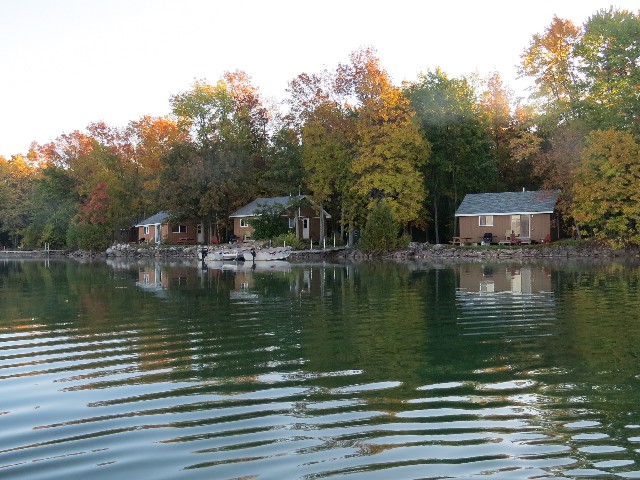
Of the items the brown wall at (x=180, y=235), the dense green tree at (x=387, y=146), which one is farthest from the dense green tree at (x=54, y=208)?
the dense green tree at (x=387, y=146)

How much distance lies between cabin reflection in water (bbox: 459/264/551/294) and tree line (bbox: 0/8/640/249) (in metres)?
17.2

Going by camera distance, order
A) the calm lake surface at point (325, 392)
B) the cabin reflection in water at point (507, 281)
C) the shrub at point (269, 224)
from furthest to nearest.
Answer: the shrub at point (269, 224)
the cabin reflection in water at point (507, 281)
the calm lake surface at point (325, 392)

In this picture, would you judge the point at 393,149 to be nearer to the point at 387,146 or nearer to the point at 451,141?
the point at 387,146

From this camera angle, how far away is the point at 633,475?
6.31 metres

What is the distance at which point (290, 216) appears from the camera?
68.8 m

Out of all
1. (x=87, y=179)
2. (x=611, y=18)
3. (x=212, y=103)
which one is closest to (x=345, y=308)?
(x=611, y=18)

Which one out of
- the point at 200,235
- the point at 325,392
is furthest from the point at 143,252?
the point at 325,392

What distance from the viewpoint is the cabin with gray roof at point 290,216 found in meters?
67.0

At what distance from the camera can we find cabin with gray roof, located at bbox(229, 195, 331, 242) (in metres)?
67.0

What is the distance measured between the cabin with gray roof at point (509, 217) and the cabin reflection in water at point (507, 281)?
811 inches

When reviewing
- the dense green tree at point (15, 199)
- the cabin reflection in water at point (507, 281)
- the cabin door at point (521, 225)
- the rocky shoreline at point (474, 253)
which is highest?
the dense green tree at point (15, 199)

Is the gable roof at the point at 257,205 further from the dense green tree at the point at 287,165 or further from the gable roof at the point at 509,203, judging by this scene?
the gable roof at the point at 509,203

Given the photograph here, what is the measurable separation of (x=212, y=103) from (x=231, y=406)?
76152 millimetres

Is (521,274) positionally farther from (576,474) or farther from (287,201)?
(287,201)
